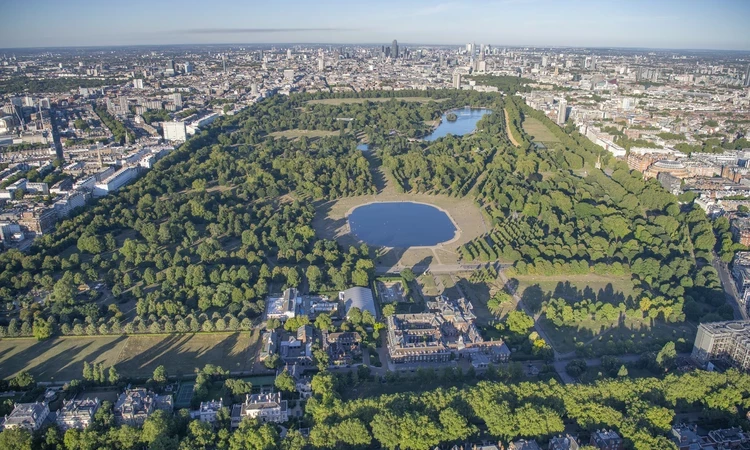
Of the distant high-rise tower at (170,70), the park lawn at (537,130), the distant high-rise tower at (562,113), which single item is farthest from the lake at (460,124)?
the distant high-rise tower at (170,70)

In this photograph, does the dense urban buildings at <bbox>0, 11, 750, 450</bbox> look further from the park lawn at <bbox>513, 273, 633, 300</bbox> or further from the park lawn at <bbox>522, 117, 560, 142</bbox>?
the park lawn at <bbox>522, 117, 560, 142</bbox>

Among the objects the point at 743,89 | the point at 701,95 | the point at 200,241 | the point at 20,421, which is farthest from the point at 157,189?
the point at 743,89

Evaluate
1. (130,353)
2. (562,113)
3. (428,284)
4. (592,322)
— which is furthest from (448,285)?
(562,113)

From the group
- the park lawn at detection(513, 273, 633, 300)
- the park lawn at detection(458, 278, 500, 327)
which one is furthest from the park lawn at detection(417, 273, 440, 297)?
the park lawn at detection(513, 273, 633, 300)

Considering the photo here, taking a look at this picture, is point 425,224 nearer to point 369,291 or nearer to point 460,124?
point 369,291

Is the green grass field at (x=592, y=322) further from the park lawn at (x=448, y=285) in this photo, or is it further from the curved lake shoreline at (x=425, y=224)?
the curved lake shoreline at (x=425, y=224)
